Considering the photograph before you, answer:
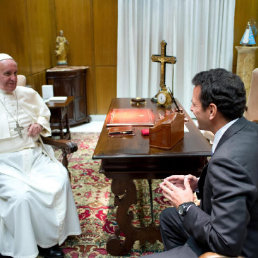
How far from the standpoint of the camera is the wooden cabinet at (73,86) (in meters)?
4.95

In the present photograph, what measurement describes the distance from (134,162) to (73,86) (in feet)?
11.6

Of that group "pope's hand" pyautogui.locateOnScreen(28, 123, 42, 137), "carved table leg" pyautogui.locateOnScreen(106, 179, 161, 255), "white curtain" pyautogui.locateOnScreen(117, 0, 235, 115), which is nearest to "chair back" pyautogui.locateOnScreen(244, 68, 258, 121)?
"carved table leg" pyautogui.locateOnScreen(106, 179, 161, 255)

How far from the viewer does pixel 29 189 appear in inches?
78.4

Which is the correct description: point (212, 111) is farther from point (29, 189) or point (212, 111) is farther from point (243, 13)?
point (243, 13)

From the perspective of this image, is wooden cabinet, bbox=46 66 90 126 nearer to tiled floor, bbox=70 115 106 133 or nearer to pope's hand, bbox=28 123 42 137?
tiled floor, bbox=70 115 106 133

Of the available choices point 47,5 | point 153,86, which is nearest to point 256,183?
point 153,86

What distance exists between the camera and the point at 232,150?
1.12 metres

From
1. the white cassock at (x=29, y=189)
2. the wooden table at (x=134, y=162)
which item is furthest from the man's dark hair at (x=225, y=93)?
the white cassock at (x=29, y=189)

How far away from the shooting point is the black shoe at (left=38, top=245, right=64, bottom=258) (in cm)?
210

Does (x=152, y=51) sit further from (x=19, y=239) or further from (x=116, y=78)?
(x=19, y=239)

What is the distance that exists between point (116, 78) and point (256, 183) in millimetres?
4979

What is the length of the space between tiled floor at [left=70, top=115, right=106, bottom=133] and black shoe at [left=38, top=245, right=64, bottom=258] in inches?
124

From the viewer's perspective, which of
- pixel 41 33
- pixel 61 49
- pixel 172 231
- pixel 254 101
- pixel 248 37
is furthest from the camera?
pixel 61 49

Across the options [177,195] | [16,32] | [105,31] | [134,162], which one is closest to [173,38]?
[105,31]
